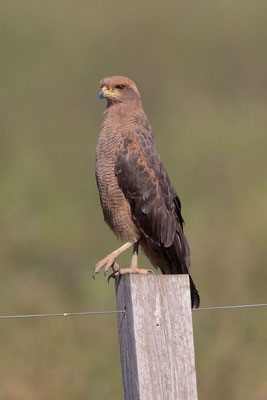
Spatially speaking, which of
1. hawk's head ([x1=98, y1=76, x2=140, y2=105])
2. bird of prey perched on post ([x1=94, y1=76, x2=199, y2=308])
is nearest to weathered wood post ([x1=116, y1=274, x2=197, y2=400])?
bird of prey perched on post ([x1=94, y1=76, x2=199, y2=308])

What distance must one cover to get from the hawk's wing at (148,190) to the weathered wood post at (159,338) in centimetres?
128

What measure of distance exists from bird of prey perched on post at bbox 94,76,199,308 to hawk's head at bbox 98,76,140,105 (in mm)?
231

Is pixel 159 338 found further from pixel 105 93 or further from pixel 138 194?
pixel 105 93

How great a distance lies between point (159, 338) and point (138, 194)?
61.7 inches

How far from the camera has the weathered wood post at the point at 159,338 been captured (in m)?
3.63

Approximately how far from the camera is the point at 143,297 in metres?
3.66

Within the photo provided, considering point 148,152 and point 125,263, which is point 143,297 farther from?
point 125,263

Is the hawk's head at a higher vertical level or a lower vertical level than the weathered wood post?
higher

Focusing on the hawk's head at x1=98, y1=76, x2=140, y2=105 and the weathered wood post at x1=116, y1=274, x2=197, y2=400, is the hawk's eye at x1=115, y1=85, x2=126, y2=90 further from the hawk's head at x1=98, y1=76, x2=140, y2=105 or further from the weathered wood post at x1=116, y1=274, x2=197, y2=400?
the weathered wood post at x1=116, y1=274, x2=197, y2=400

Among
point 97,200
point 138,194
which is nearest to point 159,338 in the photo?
point 138,194

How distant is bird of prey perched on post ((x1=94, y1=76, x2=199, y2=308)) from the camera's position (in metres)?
5.03

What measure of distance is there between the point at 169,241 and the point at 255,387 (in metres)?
2.58

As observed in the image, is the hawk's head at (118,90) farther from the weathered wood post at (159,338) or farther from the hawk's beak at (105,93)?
the weathered wood post at (159,338)

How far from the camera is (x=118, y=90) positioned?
5.59m
